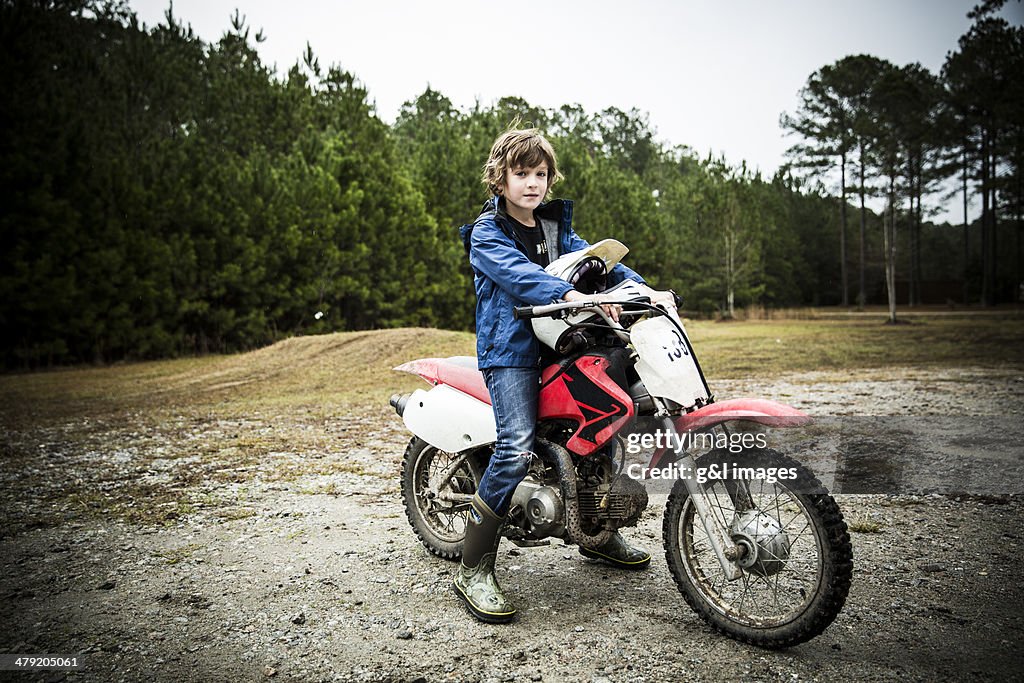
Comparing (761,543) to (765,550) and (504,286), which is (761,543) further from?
(504,286)

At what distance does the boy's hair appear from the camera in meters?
3.33

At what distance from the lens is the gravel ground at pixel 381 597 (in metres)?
2.84

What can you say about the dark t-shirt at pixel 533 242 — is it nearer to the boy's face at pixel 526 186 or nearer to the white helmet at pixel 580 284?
the boy's face at pixel 526 186

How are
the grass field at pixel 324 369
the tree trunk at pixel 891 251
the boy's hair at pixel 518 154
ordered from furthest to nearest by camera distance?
the tree trunk at pixel 891 251
the grass field at pixel 324 369
the boy's hair at pixel 518 154

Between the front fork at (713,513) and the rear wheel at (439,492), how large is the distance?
3.90 ft

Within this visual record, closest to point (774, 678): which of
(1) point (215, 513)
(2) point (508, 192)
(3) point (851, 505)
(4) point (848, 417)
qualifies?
(2) point (508, 192)

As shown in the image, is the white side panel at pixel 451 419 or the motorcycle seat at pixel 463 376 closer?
the white side panel at pixel 451 419

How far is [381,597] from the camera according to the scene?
355 centimetres

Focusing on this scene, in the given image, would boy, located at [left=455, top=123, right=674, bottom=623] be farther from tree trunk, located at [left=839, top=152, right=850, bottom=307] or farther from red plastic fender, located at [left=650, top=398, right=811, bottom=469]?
tree trunk, located at [left=839, top=152, right=850, bottom=307]

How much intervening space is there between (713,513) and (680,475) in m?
0.20

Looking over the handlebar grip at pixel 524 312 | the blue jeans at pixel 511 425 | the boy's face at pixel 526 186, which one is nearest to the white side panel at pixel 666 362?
the handlebar grip at pixel 524 312

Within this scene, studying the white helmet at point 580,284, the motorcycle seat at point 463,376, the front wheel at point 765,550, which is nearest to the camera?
the front wheel at point 765,550

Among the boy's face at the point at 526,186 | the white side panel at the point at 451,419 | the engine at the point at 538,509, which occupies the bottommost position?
the engine at the point at 538,509

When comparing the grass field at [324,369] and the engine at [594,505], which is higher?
the engine at [594,505]
